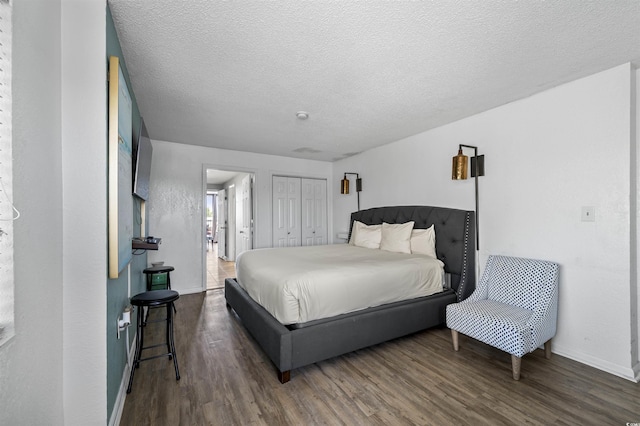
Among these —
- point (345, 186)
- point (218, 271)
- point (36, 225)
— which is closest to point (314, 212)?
point (345, 186)

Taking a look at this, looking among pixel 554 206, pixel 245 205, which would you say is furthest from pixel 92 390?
pixel 245 205

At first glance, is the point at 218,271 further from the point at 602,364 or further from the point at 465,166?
the point at 602,364

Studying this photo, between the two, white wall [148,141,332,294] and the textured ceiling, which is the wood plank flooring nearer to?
white wall [148,141,332,294]

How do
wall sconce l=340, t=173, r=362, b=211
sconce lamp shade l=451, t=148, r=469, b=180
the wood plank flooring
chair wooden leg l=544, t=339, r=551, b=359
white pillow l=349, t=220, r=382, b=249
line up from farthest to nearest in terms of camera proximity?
wall sconce l=340, t=173, r=362, b=211
white pillow l=349, t=220, r=382, b=249
sconce lamp shade l=451, t=148, r=469, b=180
chair wooden leg l=544, t=339, r=551, b=359
the wood plank flooring

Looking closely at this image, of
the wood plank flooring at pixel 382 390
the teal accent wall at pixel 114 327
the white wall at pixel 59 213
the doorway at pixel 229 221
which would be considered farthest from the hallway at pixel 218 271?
the white wall at pixel 59 213

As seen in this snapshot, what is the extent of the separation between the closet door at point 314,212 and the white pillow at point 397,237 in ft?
6.91

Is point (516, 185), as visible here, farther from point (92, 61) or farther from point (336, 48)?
point (92, 61)

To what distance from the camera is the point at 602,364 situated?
2.24 m

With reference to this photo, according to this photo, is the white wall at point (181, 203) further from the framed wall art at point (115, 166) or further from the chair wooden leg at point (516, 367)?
the chair wooden leg at point (516, 367)

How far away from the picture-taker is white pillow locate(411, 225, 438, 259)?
3379 millimetres

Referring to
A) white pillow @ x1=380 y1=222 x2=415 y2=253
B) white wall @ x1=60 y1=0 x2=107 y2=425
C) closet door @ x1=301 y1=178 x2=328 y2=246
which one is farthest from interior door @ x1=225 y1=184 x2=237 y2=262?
white wall @ x1=60 y1=0 x2=107 y2=425

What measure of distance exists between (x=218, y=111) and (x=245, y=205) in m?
3.00

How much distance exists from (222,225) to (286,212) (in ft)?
11.5

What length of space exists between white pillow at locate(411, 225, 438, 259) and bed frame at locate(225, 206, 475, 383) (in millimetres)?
76
